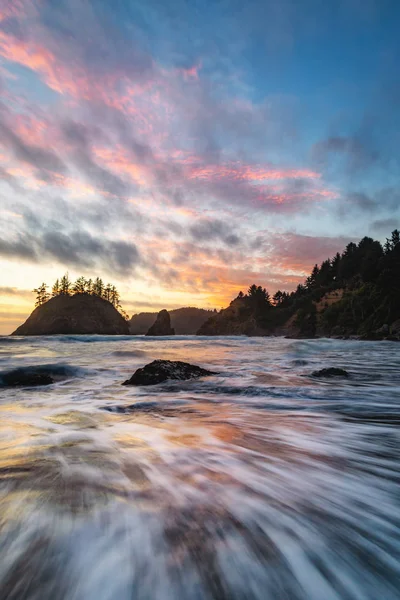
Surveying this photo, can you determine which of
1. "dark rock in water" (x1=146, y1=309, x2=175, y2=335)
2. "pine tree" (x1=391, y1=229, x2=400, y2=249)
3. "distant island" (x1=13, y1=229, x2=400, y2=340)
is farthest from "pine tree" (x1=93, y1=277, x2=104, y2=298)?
"pine tree" (x1=391, y1=229, x2=400, y2=249)

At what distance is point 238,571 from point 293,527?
59cm

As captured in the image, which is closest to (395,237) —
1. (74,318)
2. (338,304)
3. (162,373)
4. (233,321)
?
(338,304)

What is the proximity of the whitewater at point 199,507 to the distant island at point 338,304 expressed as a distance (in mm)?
40993

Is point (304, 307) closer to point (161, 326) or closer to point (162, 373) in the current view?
point (161, 326)

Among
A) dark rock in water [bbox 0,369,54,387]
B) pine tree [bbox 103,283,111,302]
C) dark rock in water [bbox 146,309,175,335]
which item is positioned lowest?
dark rock in water [bbox 0,369,54,387]

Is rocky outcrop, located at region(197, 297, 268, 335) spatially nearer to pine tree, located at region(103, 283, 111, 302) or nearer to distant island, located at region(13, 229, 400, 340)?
distant island, located at region(13, 229, 400, 340)

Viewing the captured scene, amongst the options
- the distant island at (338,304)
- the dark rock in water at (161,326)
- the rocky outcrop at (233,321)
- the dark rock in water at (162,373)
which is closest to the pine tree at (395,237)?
the distant island at (338,304)

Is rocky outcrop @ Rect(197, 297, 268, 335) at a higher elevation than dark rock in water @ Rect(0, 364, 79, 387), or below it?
higher

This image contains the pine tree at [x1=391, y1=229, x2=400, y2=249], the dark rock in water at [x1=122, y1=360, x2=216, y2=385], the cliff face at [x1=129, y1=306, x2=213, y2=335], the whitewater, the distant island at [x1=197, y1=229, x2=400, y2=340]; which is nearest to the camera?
the whitewater

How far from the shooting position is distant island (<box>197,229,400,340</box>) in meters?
45.8

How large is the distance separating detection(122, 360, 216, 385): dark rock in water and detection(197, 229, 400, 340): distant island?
3740 cm

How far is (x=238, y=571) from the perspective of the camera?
1330 mm

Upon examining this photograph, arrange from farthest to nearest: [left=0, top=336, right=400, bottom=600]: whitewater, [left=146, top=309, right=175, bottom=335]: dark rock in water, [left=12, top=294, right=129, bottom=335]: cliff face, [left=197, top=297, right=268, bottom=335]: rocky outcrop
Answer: [left=197, top=297, right=268, bottom=335]: rocky outcrop → [left=12, top=294, right=129, bottom=335]: cliff face → [left=146, top=309, right=175, bottom=335]: dark rock in water → [left=0, top=336, right=400, bottom=600]: whitewater

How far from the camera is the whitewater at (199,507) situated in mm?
1278
